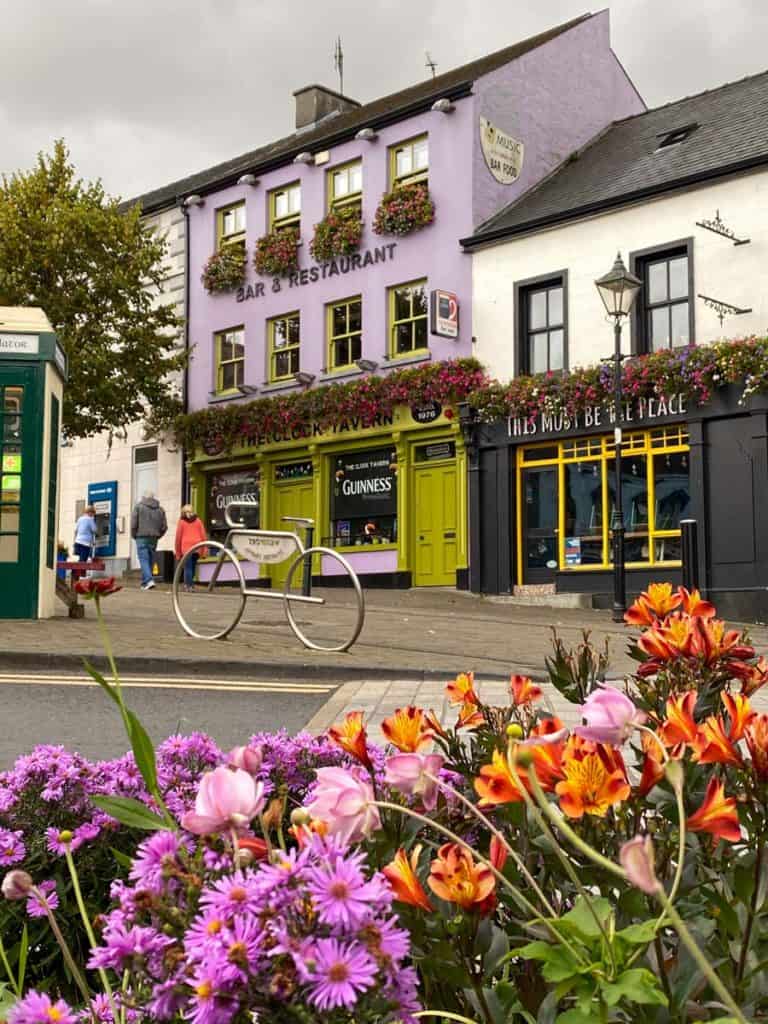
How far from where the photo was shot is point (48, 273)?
81.7 feet

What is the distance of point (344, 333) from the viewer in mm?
25469

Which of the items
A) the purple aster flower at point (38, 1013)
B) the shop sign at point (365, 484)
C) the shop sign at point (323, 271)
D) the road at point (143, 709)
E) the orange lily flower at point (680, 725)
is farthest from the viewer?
the shop sign at point (323, 271)

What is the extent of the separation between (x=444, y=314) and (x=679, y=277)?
4.60 meters

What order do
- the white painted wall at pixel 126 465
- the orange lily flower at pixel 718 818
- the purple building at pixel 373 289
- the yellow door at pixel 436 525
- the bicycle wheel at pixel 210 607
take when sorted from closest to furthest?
the orange lily flower at pixel 718 818 → the bicycle wheel at pixel 210 607 → the yellow door at pixel 436 525 → the purple building at pixel 373 289 → the white painted wall at pixel 126 465

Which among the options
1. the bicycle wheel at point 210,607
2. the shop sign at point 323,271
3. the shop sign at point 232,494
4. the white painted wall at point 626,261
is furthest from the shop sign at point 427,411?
the bicycle wheel at point 210,607

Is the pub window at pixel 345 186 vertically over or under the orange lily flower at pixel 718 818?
over

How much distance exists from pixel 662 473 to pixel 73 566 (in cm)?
1108

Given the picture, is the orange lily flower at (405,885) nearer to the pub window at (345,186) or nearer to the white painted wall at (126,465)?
the pub window at (345,186)

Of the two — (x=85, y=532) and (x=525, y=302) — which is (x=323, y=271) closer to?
(x=525, y=302)

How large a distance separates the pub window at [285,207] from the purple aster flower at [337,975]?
26.9 meters

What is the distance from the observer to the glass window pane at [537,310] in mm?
22047

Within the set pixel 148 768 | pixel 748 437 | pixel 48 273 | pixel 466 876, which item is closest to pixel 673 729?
pixel 466 876

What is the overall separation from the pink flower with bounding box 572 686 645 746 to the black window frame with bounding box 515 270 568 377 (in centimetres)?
2095

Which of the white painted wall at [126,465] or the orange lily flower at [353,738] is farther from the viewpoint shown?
the white painted wall at [126,465]
